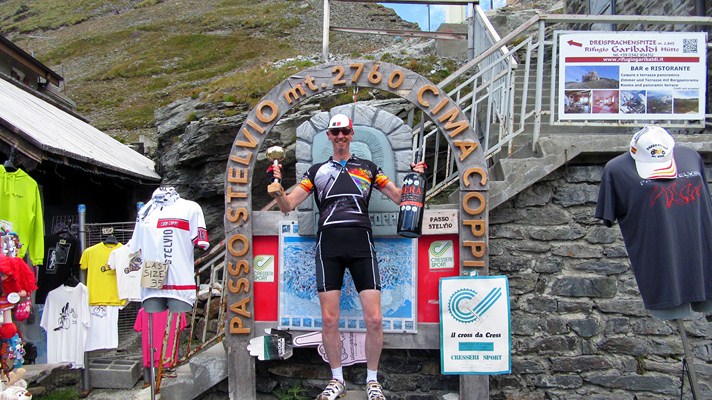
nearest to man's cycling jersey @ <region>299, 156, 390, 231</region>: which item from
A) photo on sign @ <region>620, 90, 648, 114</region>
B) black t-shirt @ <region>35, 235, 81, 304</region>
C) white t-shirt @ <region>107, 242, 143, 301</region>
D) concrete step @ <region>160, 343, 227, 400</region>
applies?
concrete step @ <region>160, 343, 227, 400</region>

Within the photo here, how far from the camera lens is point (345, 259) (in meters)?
4.27

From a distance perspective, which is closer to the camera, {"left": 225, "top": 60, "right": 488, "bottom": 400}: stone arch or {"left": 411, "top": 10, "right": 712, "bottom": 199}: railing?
{"left": 225, "top": 60, "right": 488, "bottom": 400}: stone arch

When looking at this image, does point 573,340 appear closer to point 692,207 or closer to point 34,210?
point 692,207

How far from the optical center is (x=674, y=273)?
341cm

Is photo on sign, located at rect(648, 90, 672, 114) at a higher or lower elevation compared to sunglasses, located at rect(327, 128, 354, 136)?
higher

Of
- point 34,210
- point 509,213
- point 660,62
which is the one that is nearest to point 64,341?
point 34,210

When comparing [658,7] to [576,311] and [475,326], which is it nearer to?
[576,311]

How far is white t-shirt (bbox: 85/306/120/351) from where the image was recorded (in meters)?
6.60

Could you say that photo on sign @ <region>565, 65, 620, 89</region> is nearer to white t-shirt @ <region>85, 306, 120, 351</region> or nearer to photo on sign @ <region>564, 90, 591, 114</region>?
photo on sign @ <region>564, 90, 591, 114</region>

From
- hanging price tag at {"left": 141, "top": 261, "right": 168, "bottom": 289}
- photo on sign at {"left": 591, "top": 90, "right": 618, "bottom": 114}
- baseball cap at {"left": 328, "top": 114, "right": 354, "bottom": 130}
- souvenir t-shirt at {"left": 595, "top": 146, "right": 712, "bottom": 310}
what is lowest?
hanging price tag at {"left": 141, "top": 261, "right": 168, "bottom": 289}

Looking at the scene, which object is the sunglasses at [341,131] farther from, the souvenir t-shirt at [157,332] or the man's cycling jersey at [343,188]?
the souvenir t-shirt at [157,332]

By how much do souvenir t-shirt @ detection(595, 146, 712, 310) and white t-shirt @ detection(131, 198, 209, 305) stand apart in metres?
3.42

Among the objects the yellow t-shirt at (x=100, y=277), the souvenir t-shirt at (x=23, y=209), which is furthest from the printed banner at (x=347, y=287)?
the souvenir t-shirt at (x=23, y=209)

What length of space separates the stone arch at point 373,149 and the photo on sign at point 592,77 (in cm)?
157
